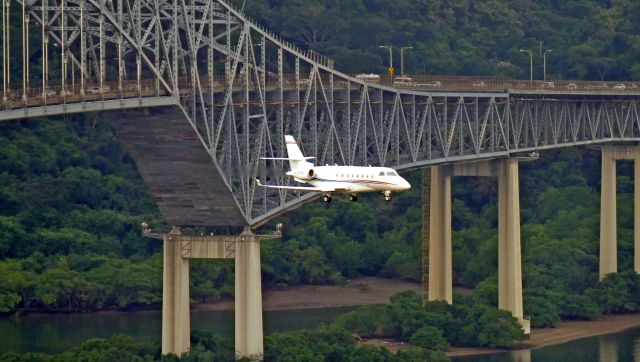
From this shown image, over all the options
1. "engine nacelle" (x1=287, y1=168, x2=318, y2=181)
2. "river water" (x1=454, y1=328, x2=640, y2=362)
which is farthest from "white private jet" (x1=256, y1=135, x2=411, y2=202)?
"river water" (x1=454, y1=328, x2=640, y2=362)

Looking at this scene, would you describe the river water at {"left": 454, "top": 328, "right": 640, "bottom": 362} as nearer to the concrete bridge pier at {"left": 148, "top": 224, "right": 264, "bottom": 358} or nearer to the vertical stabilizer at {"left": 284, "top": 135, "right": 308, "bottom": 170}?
the concrete bridge pier at {"left": 148, "top": 224, "right": 264, "bottom": 358}

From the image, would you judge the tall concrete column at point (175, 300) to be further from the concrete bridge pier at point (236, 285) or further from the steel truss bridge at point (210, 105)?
the steel truss bridge at point (210, 105)

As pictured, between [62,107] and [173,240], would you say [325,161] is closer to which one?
[173,240]

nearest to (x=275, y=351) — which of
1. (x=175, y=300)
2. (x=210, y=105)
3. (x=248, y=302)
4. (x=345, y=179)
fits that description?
(x=248, y=302)

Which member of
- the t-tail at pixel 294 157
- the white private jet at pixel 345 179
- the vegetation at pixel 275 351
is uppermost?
the t-tail at pixel 294 157

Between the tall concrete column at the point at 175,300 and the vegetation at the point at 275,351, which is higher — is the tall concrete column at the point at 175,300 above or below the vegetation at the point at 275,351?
above

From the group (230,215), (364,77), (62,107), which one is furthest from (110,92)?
(364,77)

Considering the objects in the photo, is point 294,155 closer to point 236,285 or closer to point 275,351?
→ point 236,285

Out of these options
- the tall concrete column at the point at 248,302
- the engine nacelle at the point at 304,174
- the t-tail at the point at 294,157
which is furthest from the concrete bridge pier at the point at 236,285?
the engine nacelle at the point at 304,174
